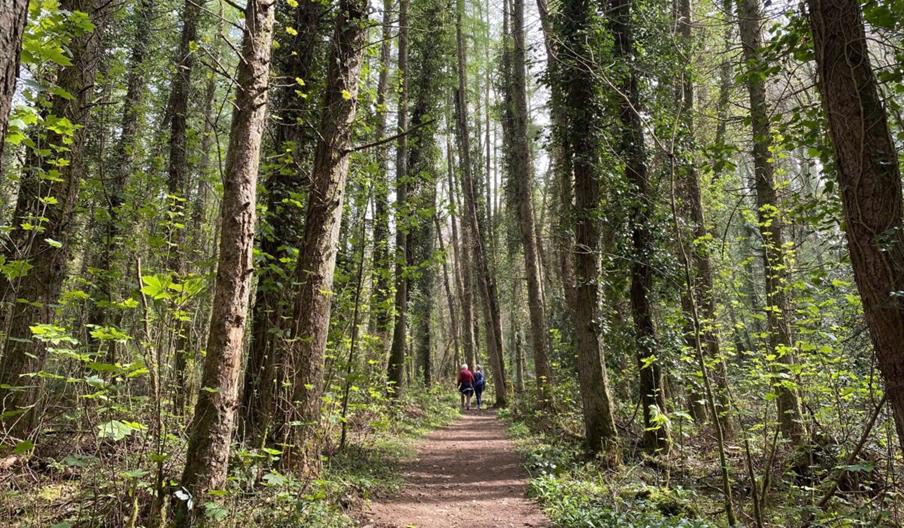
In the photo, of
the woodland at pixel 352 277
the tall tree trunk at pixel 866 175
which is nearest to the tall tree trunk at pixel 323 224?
the woodland at pixel 352 277

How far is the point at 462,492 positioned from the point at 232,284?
4.52m

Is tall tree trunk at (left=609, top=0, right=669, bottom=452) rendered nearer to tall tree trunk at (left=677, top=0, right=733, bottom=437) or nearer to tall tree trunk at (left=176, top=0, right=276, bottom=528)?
tall tree trunk at (left=677, top=0, right=733, bottom=437)

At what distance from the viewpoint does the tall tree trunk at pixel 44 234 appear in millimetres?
4918

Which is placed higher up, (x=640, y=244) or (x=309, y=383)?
(x=640, y=244)

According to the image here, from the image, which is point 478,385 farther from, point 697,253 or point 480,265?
point 697,253

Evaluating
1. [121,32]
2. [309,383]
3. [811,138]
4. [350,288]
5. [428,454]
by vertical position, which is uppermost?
[121,32]

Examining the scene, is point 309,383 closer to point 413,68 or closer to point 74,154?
point 74,154

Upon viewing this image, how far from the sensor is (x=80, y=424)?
462 cm

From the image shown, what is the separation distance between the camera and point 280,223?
6.74 metres

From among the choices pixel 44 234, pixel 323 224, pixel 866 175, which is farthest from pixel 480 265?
pixel 866 175

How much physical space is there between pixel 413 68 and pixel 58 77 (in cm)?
1124

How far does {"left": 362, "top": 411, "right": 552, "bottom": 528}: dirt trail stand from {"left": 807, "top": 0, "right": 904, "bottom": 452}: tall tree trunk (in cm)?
348

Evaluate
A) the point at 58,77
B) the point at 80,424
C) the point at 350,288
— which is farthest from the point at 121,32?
the point at 80,424

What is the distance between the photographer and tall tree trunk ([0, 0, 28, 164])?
5.45 ft
